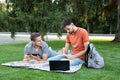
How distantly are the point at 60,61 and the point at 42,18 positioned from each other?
9592mm

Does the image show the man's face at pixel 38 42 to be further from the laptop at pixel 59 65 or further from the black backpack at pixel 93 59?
the black backpack at pixel 93 59

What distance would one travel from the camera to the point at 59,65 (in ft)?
23.8

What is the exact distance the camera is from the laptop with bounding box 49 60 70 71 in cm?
722

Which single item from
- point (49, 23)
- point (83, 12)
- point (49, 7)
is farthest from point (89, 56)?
point (83, 12)

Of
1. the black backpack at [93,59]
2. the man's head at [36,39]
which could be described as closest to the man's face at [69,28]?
the black backpack at [93,59]

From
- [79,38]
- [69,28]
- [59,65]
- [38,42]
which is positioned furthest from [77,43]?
[59,65]

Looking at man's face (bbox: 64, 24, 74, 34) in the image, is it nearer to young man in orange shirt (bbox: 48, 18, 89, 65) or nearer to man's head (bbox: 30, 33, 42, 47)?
young man in orange shirt (bbox: 48, 18, 89, 65)

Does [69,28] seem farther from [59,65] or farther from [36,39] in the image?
[59,65]

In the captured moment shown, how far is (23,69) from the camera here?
7668mm

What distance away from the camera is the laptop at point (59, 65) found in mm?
7223

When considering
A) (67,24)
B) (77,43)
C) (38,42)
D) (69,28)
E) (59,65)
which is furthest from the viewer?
(77,43)

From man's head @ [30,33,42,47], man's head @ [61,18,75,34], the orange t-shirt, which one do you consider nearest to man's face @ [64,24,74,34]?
man's head @ [61,18,75,34]

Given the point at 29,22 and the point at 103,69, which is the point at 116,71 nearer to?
the point at 103,69

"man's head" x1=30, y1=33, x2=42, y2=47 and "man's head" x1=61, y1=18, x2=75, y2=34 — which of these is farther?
"man's head" x1=30, y1=33, x2=42, y2=47
